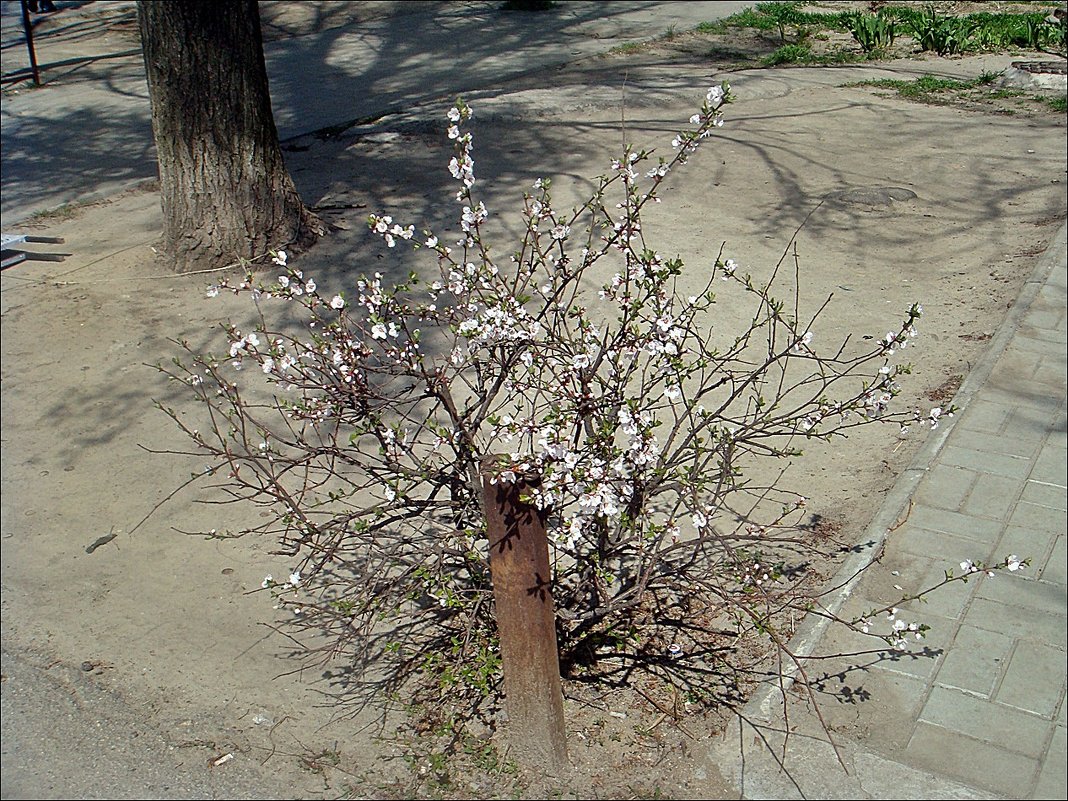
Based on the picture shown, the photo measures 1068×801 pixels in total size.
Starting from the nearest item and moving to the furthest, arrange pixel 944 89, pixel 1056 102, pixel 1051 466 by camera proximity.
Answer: pixel 1051 466 < pixel 1056 102 < pixel 944 89

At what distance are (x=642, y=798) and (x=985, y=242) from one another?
18.3ft

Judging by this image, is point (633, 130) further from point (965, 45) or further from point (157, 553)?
point (157, 553)

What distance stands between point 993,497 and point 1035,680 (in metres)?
1.17

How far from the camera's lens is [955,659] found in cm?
369

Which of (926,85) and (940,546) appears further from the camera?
(926,85)

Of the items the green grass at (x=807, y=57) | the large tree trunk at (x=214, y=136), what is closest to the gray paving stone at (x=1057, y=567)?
the large tree trunk at (x=214, y=136)

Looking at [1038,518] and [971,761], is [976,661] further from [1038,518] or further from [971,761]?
[1038,518]

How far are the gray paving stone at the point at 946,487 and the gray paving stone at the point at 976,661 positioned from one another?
85cm

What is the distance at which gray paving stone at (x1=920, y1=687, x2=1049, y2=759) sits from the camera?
10.9 feet

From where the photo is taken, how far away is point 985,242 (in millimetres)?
7555

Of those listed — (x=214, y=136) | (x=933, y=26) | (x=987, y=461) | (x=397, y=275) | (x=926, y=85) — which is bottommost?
(x=987, y=461)

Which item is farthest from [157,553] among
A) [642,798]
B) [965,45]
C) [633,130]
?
[965,45]

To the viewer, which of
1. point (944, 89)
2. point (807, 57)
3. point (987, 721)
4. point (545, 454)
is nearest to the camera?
point (545, 454)

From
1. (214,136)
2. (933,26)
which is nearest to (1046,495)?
(214,136)
